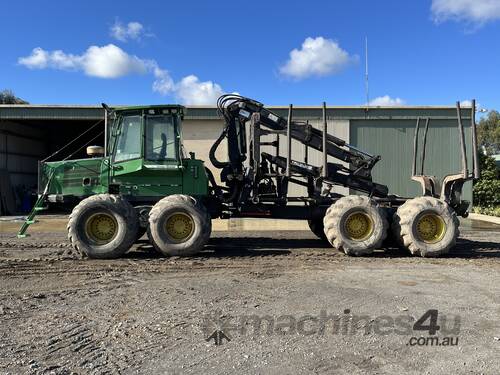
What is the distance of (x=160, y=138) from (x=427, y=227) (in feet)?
20.0

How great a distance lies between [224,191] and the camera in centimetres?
1177

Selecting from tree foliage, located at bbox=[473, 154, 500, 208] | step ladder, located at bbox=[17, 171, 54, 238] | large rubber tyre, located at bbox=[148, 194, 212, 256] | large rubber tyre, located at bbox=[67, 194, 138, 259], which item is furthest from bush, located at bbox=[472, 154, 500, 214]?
step ladder, located at bbox=[17, 171, 54, 238]

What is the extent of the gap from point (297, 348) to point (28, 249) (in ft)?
29.1

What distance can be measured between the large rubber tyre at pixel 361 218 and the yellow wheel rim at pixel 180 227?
9.85 feet

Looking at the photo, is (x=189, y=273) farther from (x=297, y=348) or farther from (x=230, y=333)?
(x=297, y=348)

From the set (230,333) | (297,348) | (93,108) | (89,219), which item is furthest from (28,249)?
(93,108)

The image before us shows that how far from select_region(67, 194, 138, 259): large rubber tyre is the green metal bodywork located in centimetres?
71

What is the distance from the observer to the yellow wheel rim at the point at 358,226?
34.8 ft

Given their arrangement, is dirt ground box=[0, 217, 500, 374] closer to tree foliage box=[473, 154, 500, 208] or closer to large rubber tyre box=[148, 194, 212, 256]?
large rubber tyre box=[148, 194, 212, 256]

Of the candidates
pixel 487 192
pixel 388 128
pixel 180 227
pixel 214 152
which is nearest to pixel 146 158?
pixel 180 227

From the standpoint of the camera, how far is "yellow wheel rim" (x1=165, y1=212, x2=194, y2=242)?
10.2m

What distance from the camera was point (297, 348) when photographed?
4992 mm

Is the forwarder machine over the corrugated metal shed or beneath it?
beneath

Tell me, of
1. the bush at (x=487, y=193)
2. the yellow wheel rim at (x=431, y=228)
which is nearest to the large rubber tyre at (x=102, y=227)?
the yellow wheel rim at (x=431, y=228)
